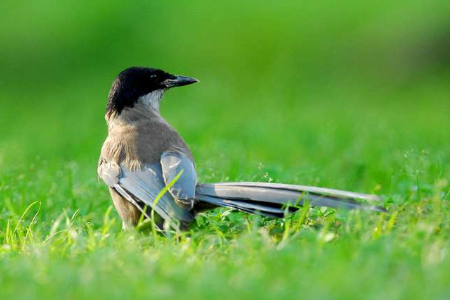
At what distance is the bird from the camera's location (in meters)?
5.18

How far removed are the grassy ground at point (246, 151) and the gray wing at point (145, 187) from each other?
202mm

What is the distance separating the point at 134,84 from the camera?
7.02 m

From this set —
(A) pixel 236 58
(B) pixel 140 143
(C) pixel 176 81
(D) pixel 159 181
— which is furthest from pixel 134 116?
(A) pixel 236 58

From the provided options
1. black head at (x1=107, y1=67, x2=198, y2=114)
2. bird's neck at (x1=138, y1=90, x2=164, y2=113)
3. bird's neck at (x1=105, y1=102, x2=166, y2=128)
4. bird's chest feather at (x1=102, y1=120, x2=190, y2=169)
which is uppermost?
black head at (x1=107, y1=67, x2=198, y2=114)

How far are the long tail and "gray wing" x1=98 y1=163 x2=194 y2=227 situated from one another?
0.25 m

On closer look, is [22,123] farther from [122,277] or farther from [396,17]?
[122,277]

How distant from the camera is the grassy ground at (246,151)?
4137mm

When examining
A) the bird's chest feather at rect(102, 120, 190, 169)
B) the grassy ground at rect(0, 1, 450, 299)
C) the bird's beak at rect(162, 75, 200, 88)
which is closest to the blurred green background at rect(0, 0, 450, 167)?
the grassy ground at rect(0, 1, 450, 299)

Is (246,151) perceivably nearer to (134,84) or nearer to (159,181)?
(134,84)

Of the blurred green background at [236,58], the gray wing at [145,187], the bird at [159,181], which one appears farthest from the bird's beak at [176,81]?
the blurred green background at [236,58]

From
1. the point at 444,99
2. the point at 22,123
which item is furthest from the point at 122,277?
the point at 444,99

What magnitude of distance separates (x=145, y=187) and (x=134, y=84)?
1.43 metres

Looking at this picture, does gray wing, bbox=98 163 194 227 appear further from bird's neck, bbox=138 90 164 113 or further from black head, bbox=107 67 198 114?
bird's neck, bbox=138 90 164 113

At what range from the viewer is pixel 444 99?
14867mm
